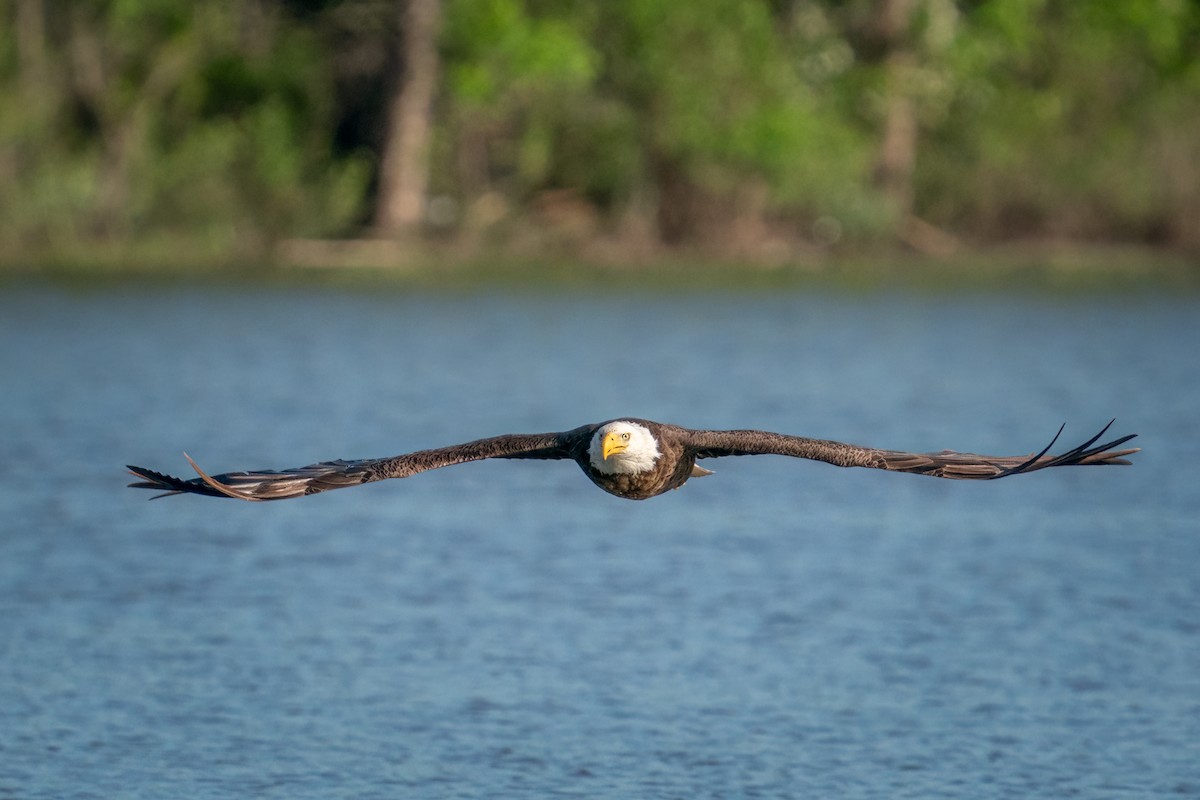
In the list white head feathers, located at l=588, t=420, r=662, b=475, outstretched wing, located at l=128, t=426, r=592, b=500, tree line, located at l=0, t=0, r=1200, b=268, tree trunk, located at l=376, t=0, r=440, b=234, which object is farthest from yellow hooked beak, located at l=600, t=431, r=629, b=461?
tree trunk, located at l=376, t=0, r=440, b=234

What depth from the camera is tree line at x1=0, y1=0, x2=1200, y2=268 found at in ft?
145

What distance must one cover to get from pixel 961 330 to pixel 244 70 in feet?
59.5

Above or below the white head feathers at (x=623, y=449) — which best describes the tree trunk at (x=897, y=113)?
above

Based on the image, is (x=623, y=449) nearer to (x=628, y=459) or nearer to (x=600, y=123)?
(x=628, y=459)

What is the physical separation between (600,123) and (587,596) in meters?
31.5

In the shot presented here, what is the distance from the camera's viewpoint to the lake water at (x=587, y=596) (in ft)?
40.9

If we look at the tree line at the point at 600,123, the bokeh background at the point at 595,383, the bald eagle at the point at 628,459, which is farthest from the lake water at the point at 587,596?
the tree line at the point at 600,123

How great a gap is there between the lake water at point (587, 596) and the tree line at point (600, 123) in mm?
13995

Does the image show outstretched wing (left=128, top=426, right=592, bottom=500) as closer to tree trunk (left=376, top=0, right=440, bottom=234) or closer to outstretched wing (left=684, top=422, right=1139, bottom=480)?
outstretched wing (left=684, top=422, right=1139, bottom=480)

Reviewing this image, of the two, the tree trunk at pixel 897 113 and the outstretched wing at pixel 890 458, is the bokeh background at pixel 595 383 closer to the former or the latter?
the tree trunk at pixel 897 113

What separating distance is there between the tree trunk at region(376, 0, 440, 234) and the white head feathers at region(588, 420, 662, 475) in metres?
35.2

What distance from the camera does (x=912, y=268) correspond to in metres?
46.2

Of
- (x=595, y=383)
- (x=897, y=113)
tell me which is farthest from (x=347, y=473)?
(x=897, y=113)

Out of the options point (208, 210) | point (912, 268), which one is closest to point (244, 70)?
point (208, 210)
